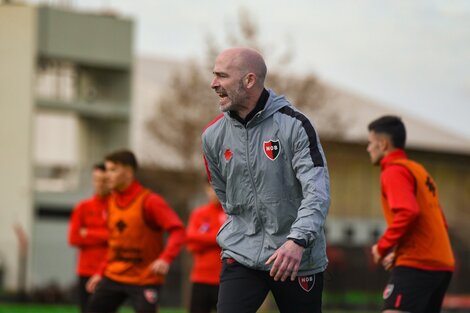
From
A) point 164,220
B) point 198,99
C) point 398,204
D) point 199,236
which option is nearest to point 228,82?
point 398,204

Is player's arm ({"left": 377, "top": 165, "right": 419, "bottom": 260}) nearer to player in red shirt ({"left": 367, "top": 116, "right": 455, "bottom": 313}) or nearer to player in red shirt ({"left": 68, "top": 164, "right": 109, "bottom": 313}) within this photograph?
player in red shirt ({"left": 367, "top": 116, "right": 455, "bottom": 313})

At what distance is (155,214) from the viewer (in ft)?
40.6

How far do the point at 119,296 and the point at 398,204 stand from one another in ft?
11.4

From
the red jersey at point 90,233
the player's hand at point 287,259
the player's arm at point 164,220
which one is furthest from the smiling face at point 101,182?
the player's hand at point 287,259

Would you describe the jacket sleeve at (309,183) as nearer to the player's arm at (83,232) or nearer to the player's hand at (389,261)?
the player's hand at (389,261)

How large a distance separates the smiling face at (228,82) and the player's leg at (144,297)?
4.72 metres

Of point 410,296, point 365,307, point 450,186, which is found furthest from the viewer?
point 450,186

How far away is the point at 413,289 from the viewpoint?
1054 centimetres

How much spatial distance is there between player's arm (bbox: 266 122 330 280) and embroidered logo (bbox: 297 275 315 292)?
0.38 feet

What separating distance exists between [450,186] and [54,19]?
26636mm

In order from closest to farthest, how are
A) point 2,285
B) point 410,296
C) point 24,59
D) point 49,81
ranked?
point 410,296 → point 2,285 → point 24,59 → point 49,81

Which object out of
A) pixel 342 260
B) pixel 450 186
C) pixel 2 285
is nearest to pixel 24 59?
pixel 2 285

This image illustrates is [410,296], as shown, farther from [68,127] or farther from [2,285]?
[68,127]

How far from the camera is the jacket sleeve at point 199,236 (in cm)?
1464
